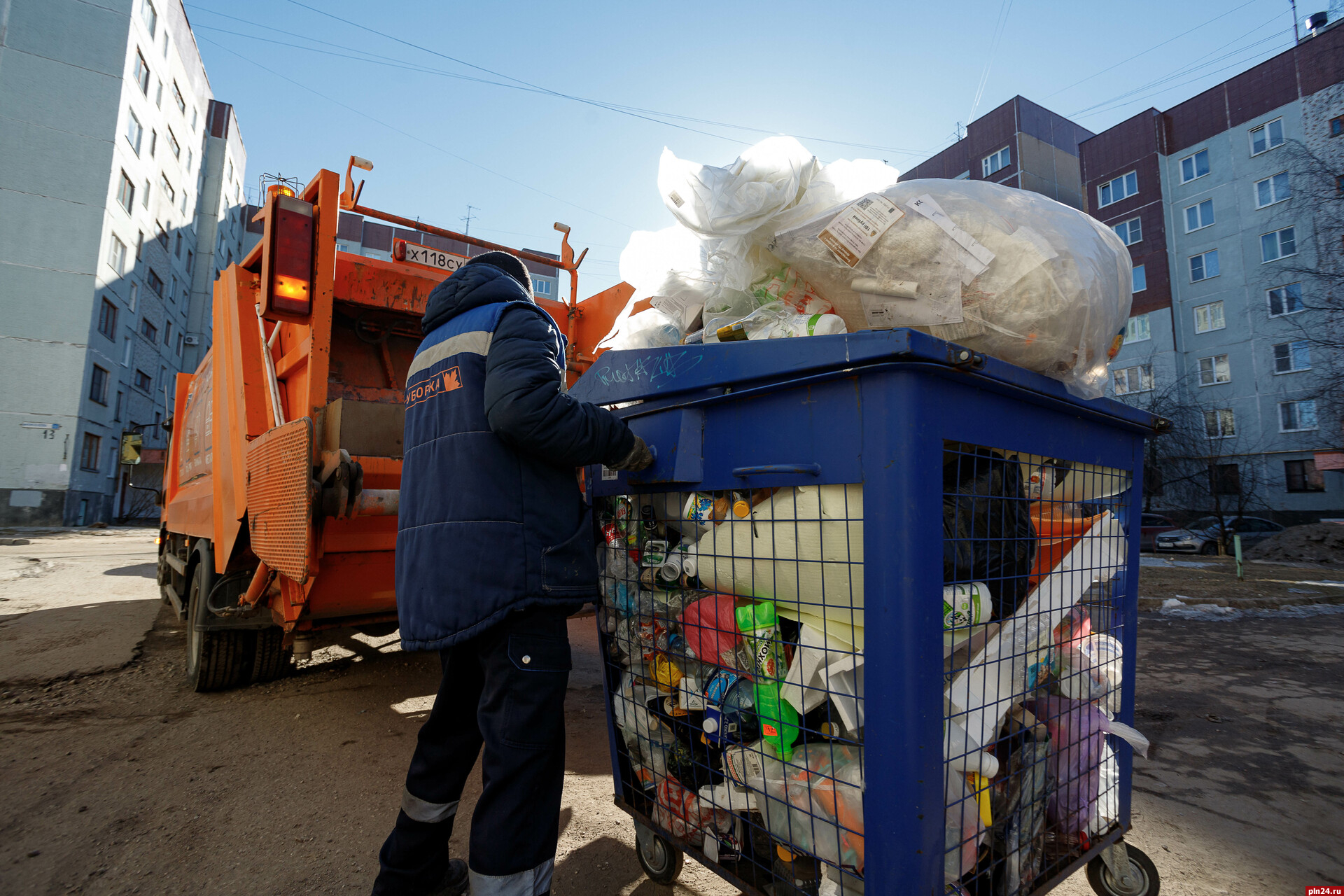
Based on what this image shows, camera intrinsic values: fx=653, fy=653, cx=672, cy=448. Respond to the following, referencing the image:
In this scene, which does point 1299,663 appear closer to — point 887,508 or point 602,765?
point 602,765

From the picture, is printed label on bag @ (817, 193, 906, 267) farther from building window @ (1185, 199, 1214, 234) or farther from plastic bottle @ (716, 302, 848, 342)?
building window @ (1185, 199, 1214, 234)

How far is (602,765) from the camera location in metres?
2.82

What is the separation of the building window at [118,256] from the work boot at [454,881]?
25.5 m

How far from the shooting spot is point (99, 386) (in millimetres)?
20266

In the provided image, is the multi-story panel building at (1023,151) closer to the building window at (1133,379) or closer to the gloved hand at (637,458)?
the building window at (1133,379)

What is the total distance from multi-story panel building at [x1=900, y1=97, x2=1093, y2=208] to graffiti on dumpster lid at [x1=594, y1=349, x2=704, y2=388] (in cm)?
2902

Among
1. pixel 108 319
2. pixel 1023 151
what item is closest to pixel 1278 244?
pixel 1023 151

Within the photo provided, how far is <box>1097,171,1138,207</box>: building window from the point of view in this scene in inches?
984

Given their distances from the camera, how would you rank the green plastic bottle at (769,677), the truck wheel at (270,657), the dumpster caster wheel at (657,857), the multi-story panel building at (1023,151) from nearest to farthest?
the green plastic bottle at (769,677), the dumpster caster wheel at (657,857), the truck wheel at (270,657), the multi-story panel building at (1023,151)

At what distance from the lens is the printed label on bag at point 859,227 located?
4.71ft

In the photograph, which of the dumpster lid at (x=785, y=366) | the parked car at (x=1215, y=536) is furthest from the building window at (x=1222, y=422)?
the dumpster lid at (x=785, y=366)

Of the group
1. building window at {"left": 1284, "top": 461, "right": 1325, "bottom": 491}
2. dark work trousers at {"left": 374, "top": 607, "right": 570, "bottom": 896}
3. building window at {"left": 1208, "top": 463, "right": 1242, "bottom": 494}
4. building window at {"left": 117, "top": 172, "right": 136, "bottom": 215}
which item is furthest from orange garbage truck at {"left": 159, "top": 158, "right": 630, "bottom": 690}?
building window at {"left": 1284, "top": 461, "right": 1325, "bottom": 491}

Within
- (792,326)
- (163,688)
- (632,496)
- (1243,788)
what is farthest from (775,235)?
(163,688)

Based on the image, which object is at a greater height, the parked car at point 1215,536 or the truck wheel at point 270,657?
the parked car at point 1215,536
